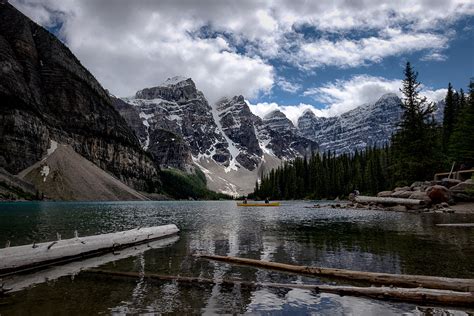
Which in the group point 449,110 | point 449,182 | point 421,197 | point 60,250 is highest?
point 449,110

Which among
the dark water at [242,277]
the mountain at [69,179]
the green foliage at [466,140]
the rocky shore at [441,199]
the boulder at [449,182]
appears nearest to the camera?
the dark water at [242,277]

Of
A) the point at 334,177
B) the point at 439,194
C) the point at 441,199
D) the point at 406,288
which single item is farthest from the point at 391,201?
the point at 334,177

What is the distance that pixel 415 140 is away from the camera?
65.6m

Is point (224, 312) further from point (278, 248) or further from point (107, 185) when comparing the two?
point (107, 185)

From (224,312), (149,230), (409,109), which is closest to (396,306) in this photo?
(224,312)

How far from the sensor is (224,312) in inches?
404

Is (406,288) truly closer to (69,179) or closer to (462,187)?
(462,187)

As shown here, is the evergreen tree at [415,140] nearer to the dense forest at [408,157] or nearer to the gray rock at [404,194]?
the dense forest at [408,157]

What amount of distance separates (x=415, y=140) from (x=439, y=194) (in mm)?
18138

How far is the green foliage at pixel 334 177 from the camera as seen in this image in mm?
124688

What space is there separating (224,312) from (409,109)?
69459 millimetres

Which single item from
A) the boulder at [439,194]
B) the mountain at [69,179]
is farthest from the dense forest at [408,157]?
the mountain at [69,179]

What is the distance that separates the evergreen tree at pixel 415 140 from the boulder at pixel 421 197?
12386mm

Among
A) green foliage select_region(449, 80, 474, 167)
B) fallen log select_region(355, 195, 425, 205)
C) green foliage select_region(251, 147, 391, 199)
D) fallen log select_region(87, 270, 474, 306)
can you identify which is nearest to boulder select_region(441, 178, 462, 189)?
fallen log select_region(355, 195, 425, 205)
